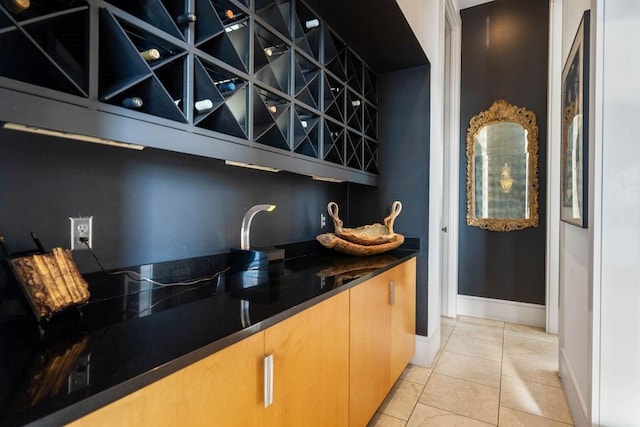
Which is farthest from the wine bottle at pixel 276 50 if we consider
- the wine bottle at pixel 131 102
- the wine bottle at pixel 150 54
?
the wine bottle at pixel 131 102

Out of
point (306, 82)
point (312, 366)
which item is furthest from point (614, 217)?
point (306, 82)

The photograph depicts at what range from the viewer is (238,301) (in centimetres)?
105

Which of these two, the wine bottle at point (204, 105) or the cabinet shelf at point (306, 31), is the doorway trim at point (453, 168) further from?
the wine bottle at point (204, 105)

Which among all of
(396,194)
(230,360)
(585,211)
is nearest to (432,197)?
(396,194)

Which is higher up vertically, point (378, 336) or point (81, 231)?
point (81, 231)

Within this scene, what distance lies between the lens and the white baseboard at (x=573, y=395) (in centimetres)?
163

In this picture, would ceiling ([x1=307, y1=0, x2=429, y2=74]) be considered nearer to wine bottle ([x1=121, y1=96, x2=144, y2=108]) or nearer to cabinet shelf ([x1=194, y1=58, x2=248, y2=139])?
cabinet shelf ([x1=194, y1=58, x2=248, y2=139])

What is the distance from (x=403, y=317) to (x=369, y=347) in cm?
57

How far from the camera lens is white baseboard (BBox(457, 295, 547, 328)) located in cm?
329

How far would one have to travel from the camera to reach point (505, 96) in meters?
3.44

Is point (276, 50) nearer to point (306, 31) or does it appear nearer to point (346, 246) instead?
point (306, 31)

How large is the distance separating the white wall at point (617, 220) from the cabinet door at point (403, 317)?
906 millimetres

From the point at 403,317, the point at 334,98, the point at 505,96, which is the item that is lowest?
the point at 403,317

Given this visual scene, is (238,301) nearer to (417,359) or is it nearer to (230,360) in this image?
(230,360)
